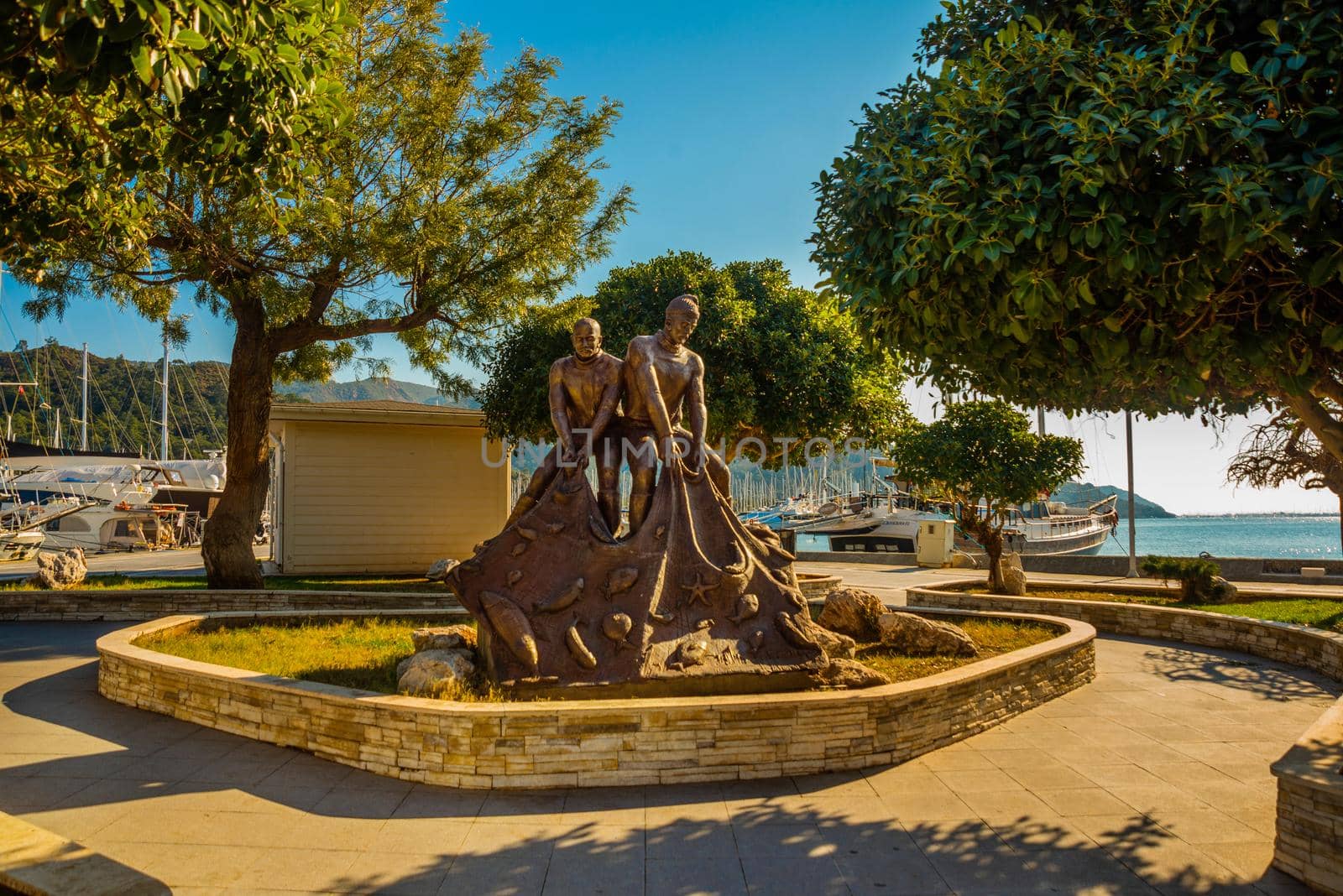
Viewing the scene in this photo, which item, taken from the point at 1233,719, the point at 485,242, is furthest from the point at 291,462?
the point at 1233,719

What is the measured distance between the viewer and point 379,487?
18906 millimetres

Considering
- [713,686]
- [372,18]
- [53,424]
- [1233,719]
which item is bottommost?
[1233,719]

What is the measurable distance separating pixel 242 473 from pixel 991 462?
1379 centimetres

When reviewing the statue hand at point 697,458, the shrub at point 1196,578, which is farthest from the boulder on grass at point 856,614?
the shrub at point 1196,578

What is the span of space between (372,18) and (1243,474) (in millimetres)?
21127

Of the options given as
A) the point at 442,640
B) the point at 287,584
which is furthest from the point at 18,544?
the point at 442,640

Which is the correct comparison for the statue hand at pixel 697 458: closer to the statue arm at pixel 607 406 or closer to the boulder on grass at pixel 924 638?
the statue arm at pixel 607 406

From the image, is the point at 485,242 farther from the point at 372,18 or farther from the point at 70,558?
the point at 70,558

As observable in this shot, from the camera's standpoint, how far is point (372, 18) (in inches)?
594

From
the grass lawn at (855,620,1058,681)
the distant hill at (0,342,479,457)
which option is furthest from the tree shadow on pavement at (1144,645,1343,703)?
the distant hill at (0,342,479,457)

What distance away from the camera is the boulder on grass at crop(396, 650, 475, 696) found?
21.2ft

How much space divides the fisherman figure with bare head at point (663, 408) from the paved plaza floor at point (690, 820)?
3.04 meters

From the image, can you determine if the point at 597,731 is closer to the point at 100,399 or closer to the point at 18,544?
the point at 18,544

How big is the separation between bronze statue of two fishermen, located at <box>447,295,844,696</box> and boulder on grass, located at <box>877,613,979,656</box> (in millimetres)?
2108
